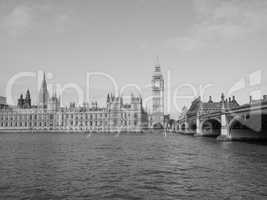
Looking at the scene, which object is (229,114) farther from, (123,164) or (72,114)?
(72,114)

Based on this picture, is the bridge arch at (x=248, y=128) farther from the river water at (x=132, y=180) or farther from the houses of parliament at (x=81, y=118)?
the houses of parliament at (x=81, y=118)

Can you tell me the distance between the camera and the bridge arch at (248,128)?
6381 cm

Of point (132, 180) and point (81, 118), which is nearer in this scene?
point (132, 180)

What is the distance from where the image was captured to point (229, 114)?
70.2m

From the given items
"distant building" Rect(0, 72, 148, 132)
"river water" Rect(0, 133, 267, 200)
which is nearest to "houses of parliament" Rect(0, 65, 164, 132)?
"distant building" Rect(0, 72, 148, 132)

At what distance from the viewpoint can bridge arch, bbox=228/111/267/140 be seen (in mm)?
63812

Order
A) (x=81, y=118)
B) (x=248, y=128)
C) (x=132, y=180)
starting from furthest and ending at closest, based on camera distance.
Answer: (x=81, y=118) < (x=248, y=128) < (x=132, y=180)

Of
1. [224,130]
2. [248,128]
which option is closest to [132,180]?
[224,130]

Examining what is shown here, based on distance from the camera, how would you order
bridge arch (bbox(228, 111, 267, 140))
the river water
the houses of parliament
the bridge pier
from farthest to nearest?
the houses of parliament
the bridge pier
bridge arch (bbox(228, 111, 267, 140))
the river water

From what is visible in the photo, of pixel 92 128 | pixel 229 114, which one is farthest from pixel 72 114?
pixel 229 114

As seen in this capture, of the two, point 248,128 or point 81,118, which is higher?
point 81,118

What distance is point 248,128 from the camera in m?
73.7

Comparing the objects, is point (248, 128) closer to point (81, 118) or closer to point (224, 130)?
point (224, 130)

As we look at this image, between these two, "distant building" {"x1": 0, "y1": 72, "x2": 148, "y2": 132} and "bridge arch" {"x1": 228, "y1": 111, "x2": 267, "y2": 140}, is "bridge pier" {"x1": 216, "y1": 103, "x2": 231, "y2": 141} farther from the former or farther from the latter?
"distant building" {"x1": 0, "y1": 72, "x2": 148, "y2": 132}
